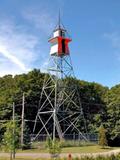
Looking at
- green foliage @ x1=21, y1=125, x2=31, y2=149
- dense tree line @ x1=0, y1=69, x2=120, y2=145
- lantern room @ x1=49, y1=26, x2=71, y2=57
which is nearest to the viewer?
green foliage @ x1=21, y1=125, x2=31, y2=149

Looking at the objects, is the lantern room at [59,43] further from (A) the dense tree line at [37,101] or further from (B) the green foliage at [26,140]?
(B) the green foliage at [26,140]

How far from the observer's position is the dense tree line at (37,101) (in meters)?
69.1

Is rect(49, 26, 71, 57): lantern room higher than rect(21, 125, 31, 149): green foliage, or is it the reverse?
rect(49, 26, 71, 57): lantern room

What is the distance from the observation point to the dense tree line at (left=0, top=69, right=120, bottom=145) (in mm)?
69125

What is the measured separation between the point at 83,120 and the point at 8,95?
13.1 metres

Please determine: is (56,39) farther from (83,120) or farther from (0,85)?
(0,85)

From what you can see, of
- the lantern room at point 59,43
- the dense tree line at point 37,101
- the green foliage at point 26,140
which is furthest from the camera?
the dense tree line at point 37,101

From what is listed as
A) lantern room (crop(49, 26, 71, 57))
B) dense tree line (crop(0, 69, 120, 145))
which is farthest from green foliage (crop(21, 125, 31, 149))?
lantern room (crop(49, 26, 71, 57))

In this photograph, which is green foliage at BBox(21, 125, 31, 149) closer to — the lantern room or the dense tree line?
the dense tree line

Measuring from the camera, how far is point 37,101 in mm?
73000

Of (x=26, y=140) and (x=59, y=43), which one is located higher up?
(x=59, y=43)

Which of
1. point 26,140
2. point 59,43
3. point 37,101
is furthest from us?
point 37,101

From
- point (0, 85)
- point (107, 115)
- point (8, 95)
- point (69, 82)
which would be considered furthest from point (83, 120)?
point (0, 85)

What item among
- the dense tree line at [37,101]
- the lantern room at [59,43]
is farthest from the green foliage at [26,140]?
the lantern room at [59,43]
